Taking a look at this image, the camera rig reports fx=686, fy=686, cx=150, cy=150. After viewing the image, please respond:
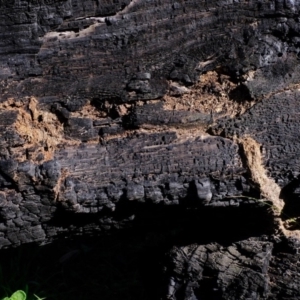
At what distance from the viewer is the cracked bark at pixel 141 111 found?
1487 millimetres

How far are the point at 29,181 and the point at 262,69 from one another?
0.58 m

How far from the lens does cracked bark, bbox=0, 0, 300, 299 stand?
1487mm

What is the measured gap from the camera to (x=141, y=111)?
156 cm

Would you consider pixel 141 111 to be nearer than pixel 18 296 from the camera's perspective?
Yes

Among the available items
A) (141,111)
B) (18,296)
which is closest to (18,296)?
(18,296)

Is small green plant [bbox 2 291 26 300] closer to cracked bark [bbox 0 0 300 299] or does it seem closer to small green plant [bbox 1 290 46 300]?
small green plant [bbox 1 290 46 300]

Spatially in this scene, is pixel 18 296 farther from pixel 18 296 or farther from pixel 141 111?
pixel 141 111

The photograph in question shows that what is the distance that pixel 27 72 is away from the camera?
1.48 m

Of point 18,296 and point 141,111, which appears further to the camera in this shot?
point 18,296

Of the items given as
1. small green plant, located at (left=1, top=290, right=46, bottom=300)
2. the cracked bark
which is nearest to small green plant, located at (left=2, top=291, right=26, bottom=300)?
small green plant, located at (left=1, top=290, right=46, bottom=300)

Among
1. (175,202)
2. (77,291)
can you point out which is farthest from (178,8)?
(77,291)

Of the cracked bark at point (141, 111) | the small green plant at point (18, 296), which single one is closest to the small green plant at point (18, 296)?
the small green plant at point (18, 296)

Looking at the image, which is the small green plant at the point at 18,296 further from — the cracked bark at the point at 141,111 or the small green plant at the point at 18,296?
the cracked bark at the point at 141,111

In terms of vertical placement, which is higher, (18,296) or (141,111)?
(141,111)
